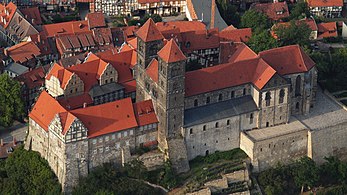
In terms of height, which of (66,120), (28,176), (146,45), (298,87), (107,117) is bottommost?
(28,176)

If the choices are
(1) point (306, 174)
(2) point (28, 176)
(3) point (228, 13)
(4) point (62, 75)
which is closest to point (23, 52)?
(4) point (62, 75)

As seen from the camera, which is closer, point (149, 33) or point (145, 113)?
point (145, 113)

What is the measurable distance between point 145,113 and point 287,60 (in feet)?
89.7

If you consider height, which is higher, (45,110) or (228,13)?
(228,13)

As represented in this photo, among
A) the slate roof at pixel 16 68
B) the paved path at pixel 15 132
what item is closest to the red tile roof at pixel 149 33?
the paved path at pixel 15 132

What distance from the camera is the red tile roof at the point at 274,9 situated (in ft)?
646

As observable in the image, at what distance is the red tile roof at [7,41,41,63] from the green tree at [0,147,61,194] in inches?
1285

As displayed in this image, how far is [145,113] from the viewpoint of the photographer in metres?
141

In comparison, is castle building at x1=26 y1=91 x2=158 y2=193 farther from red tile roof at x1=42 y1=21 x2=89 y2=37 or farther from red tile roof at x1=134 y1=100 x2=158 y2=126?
red tile roof at x1=42 y1=21 x2=89 y2=37

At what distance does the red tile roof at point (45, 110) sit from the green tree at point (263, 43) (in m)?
43.8

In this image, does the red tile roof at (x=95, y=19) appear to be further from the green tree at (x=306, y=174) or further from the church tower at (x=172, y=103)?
the green tree at (x=306, y=174)

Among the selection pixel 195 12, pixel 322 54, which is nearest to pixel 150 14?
pixel 195 12

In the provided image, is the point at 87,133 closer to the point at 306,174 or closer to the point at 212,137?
the point at 212,137

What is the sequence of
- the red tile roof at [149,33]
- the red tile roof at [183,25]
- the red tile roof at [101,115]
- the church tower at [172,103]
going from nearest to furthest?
1. the red tile roof at [101,115]
2. the church tower at [172,103]
3. the red tile roof at [149,33]
4. the red tile roof at [183,25]
